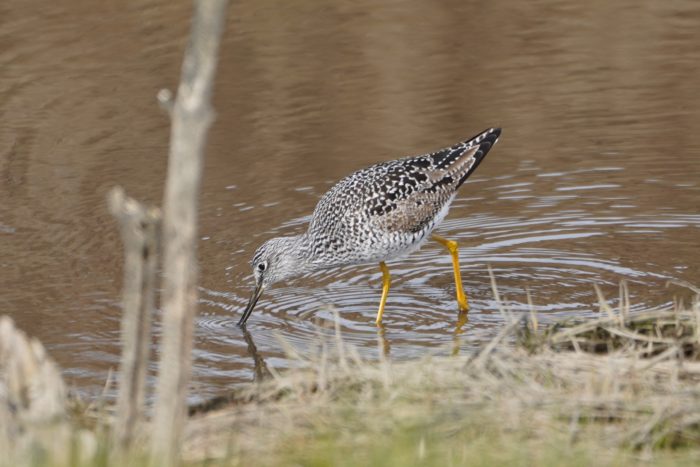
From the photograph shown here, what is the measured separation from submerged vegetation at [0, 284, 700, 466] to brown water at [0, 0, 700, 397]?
169 centimetres

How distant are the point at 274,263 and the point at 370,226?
2.62ft

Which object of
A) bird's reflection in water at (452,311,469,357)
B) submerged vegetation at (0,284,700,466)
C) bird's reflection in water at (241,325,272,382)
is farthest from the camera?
bird's reflection in water at (452,311,469,357)

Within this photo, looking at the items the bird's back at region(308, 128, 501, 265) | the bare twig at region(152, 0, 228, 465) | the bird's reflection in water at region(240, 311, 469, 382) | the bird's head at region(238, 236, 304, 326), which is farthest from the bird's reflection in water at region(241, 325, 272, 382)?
the bare twig at region(152, 0, 228, 465)

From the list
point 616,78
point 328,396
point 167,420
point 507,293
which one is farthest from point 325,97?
point 167,420

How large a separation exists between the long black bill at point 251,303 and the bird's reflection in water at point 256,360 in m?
0.09

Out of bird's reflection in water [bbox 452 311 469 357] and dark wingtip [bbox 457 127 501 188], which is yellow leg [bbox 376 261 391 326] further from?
dark wingtip [bbox 457 127 501 188]

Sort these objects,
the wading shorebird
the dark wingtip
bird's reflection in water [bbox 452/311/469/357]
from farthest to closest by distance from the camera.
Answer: the dark wingtip
the wading shorebird
bird's reflection in water [bbox 452/311/469/357]

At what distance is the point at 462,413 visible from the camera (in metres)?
5.08

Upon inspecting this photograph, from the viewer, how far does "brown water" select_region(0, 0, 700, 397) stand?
892 cm

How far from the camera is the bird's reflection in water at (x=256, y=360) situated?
309 inches

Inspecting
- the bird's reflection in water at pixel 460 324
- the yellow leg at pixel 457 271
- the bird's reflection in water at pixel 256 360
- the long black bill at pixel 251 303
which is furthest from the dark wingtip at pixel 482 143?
the bird's reflection in water at pixel 256 360

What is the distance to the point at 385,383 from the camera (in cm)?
559

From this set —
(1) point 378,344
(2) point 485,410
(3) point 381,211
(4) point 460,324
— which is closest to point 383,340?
(1) point 378,344

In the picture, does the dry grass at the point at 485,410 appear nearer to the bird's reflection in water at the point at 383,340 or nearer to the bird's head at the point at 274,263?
the bird's reflection in water at the point at 383,340
